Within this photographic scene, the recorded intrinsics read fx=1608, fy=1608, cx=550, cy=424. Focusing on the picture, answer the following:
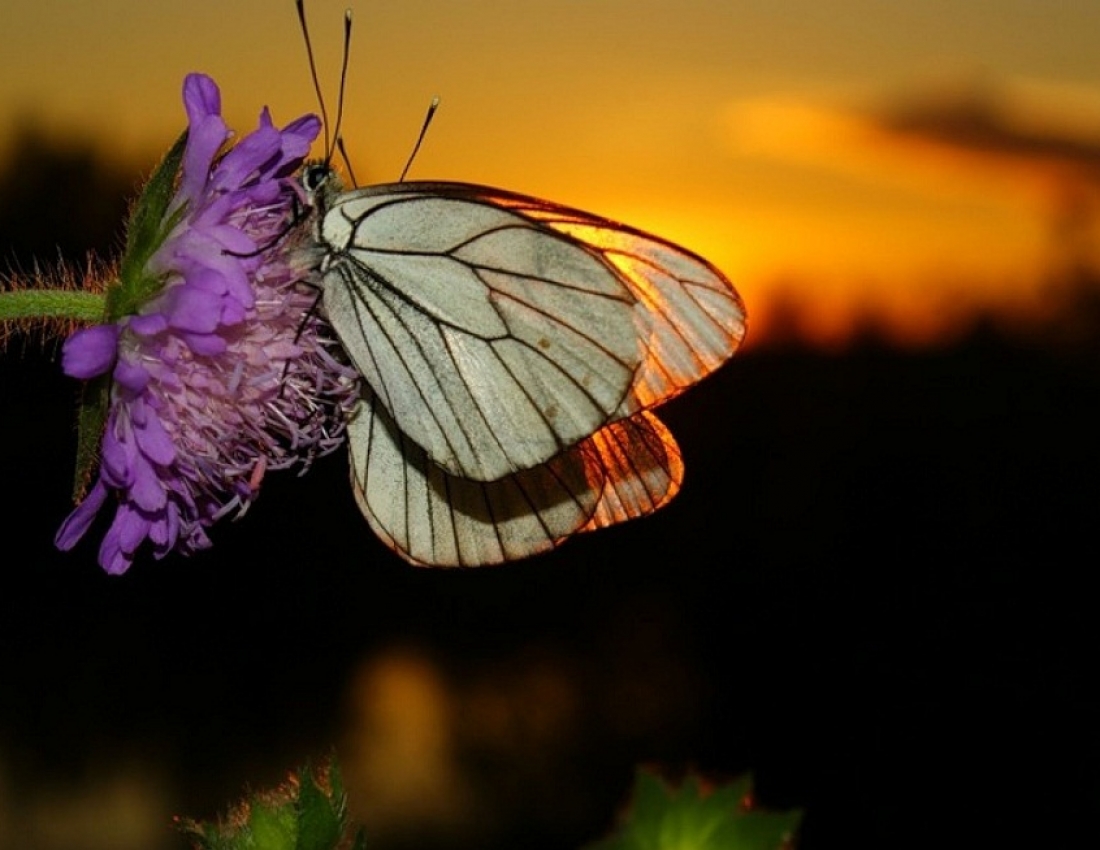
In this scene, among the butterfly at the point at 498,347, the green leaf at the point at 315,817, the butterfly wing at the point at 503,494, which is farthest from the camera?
the butterfly wing at the point at 503,494

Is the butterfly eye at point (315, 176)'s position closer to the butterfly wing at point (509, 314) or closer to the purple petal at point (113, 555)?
the butterfly wing at point (509, 314)

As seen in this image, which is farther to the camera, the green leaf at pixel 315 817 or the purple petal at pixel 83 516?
the purple petal at pixel 83 516

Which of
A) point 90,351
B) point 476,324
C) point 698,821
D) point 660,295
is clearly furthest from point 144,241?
point 698,821

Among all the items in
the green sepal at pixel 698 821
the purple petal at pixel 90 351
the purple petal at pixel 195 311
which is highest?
the green sepal at pixel 698 821

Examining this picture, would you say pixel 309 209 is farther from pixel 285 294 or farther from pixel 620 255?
pixel 620 255

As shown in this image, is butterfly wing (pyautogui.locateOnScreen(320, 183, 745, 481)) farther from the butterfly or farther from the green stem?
the green stem

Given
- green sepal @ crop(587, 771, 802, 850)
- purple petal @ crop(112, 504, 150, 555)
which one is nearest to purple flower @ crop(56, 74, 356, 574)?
purple petal @ crop(112, 504, 150, 555)

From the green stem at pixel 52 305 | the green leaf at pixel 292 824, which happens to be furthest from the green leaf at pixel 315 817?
the green stem at pixel 52 305

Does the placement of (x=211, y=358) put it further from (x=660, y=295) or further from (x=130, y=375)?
(x=660, y=295)

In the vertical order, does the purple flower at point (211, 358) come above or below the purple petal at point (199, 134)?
below
